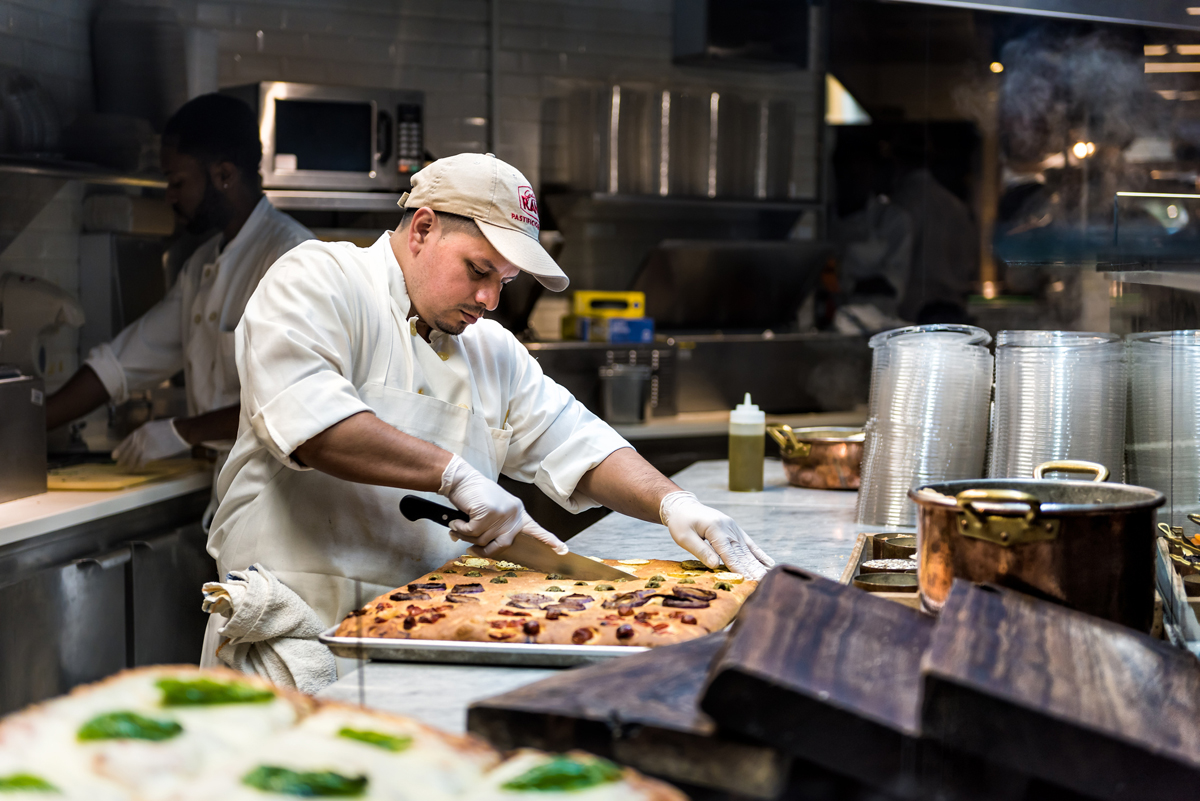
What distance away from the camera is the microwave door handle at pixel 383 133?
4.13 metres

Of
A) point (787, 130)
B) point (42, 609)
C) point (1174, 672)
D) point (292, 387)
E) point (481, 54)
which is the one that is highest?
point (481, 54)

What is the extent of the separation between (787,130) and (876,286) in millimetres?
874

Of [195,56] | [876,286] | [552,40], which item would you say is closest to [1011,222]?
[876,286]

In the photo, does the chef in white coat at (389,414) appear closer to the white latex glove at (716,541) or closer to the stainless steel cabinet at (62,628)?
the white latex glove at (716,541)

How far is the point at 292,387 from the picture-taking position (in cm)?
185

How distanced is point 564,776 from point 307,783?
0.21m

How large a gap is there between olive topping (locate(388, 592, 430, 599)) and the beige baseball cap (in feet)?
2.11

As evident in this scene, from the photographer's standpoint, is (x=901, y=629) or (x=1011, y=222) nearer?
(x=901, y=629)

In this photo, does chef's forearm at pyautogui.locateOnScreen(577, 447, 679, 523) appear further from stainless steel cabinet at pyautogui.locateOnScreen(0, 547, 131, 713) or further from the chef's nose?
stainless steel cabinet at pyautogui.locateOnScreen(0, 547, 131, 713)

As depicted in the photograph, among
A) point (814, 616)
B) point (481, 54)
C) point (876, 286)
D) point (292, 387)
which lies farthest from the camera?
point (876, 286)

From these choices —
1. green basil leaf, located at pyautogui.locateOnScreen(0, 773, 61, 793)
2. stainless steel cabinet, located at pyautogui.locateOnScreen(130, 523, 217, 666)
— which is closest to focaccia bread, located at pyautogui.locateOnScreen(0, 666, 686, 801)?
green basil leaf, located at pyautogui.locateOnScreen(0, 773, 61, 793)

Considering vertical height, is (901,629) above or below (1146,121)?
below

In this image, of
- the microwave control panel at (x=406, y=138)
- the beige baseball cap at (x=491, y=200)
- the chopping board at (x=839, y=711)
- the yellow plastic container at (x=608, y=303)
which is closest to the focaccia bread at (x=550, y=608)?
the chopping board at (x=839, y=711)

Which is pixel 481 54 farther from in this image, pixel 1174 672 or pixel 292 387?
pixel 1174 672
